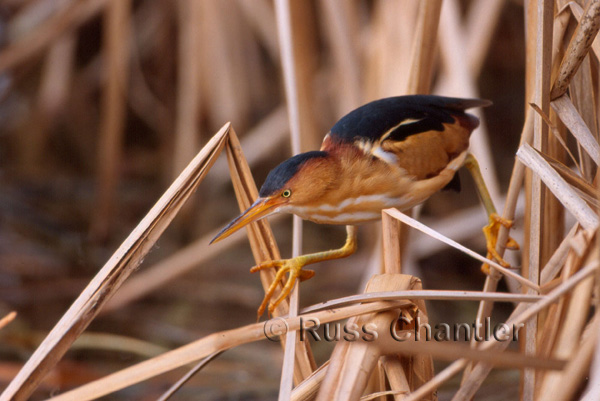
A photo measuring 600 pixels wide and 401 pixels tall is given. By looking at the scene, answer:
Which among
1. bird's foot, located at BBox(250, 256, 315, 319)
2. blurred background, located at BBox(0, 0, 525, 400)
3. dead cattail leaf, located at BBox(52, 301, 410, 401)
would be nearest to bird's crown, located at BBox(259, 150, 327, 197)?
bird's foot, located at BBox(250, 256, 315, 319)

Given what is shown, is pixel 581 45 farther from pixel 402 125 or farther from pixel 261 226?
pixel 261 226

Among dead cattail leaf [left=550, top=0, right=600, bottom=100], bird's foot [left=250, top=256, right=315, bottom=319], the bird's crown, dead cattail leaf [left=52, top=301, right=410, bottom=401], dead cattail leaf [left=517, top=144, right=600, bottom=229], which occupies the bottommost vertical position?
dead cattail leaf [left=52, top=301, right=410, bottom=401]

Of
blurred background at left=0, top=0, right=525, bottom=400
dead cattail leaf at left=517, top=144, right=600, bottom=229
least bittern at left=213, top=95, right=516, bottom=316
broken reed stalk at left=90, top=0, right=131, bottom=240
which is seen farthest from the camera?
broken reed stalk at left=90, top=0, right=131, bottom=240

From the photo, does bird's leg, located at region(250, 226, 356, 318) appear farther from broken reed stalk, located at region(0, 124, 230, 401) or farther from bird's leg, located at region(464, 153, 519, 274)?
bird's leg, located at region(464, 153, 519, 274)

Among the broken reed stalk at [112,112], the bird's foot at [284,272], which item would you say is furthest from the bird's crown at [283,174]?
the broken reed stalk at [112,112]

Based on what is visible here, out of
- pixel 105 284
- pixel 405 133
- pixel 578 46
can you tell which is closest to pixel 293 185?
pixel 405 133

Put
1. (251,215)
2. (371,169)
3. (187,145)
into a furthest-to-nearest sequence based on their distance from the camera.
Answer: (187,145) < (371,169) < (251,215)

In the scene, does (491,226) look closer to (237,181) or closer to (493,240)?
(493,240)
